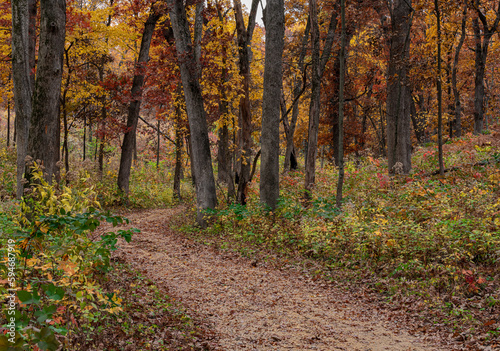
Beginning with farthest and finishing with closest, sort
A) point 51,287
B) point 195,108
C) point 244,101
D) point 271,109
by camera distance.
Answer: point 244,101 → point 195,108 → point 271,109 → point 51,287

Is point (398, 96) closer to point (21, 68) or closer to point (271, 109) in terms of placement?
point (271, 109)

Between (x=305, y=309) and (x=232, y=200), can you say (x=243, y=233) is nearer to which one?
(x=232, y=200)

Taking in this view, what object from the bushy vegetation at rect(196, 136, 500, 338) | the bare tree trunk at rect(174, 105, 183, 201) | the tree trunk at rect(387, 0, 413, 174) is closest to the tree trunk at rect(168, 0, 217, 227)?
the bushy vegetation at rect(196, 136, 500, 338)

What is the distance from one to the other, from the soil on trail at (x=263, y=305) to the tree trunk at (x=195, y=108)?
258 cm

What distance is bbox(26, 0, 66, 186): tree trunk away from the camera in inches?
235

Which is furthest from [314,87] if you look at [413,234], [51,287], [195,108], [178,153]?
[51,287]

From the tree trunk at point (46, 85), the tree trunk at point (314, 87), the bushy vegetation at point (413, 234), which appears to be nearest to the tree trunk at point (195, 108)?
the bushy vegetation at point (413, 234)

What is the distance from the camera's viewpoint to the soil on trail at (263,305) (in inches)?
162

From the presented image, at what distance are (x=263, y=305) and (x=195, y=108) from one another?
22.0 feet

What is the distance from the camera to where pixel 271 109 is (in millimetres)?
9773

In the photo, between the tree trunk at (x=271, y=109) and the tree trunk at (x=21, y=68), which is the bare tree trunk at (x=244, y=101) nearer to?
the tree trunk at (x=271, y=109)

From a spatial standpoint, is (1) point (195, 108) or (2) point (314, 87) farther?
(2) point (314, 87)

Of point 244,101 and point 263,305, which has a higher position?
point 244,101

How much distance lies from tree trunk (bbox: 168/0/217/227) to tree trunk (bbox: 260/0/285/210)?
180cm
